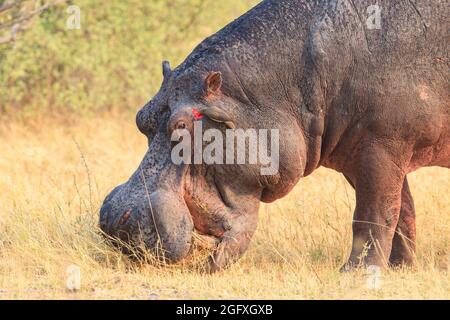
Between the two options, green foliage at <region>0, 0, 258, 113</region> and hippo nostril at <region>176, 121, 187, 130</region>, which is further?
green foliage at <region>0, 0, 258, 113</region>

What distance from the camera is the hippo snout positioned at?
20.1ft

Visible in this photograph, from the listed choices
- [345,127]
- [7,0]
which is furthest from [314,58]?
[7,0]

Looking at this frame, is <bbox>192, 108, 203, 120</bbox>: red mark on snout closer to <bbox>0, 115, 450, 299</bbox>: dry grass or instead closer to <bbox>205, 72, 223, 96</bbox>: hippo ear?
<bbox>205, 72, 223, 96</bbox>: hippo ear

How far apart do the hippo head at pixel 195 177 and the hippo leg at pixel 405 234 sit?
1094 mm

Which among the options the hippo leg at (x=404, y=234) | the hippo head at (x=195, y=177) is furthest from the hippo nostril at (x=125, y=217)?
the hippo leg at (x=404, y=234)

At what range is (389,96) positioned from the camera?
6199 mm

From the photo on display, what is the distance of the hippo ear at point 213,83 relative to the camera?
6215mm

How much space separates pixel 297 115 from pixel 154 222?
3.66 ft

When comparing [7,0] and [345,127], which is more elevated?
[7,0]

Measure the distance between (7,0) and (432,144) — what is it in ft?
20.4

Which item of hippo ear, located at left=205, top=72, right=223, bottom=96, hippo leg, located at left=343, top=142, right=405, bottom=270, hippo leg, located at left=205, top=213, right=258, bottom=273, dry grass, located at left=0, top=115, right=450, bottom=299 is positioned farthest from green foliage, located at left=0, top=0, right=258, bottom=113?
hippo leg, located at left=343, top=142, right=405, bottom=270
